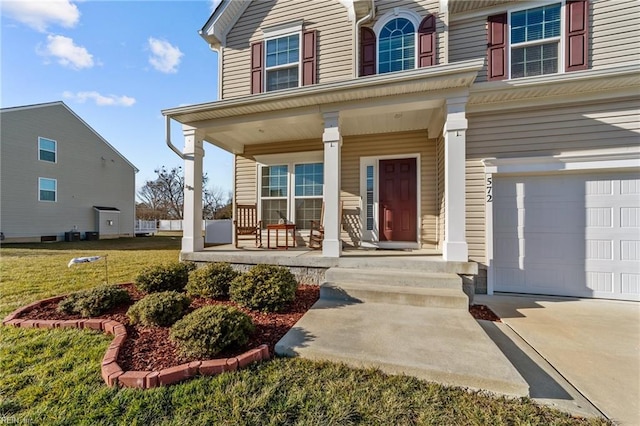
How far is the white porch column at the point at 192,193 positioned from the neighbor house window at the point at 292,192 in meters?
1.66

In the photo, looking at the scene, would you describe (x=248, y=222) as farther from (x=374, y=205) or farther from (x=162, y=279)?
(x=374, y=205)

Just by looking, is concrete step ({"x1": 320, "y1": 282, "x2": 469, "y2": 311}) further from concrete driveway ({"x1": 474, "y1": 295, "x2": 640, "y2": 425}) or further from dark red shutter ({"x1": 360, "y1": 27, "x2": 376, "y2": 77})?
dark red shutter ({"x1": 360, "y1": 27, "x2": 376, "y2": 77})

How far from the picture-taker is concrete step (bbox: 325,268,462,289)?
3475 millimetres

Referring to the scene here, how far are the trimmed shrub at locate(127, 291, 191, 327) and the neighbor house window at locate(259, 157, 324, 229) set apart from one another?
353 cm

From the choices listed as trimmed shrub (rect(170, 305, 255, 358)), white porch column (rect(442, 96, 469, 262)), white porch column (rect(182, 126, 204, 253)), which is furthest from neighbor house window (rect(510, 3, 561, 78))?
white porch column (rect(182, 126, 204, 253))

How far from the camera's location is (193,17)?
20.0 feet

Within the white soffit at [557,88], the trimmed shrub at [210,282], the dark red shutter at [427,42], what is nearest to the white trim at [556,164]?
the white soffit at [557,88]

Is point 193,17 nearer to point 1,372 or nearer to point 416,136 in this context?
point 416,136

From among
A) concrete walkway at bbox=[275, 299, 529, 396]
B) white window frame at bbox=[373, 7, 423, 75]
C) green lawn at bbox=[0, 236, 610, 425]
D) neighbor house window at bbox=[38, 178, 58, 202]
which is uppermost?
white window frame at bbox=[373, 7, 423, 75]

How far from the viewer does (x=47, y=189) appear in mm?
12641

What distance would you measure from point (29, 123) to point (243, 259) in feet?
50.1

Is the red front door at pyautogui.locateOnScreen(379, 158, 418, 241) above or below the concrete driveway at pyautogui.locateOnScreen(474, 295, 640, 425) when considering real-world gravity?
above

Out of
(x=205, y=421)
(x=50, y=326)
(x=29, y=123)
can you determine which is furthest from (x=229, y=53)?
(x=29, y=123)

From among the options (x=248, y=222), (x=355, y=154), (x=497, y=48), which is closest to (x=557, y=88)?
(x=497, y=48)
